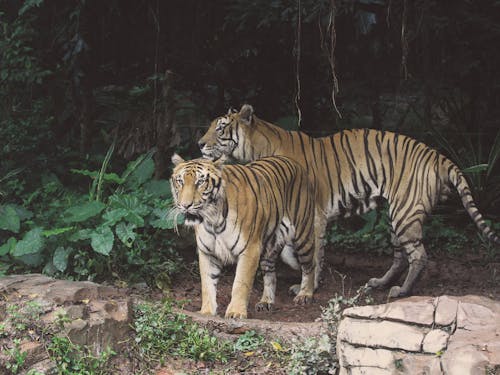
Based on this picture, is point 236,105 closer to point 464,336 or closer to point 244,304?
point 244,304

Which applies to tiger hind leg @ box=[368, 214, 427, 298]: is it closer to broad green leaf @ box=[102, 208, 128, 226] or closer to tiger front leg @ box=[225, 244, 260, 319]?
tiger front leg @ box=[225, 244, 260, 319]

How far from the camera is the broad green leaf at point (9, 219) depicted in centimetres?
649

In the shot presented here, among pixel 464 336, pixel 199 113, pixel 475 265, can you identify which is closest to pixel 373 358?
pixel 464 336

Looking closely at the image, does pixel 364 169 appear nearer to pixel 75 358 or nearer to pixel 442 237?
pixel 442 237

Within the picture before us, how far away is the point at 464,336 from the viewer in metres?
3.91

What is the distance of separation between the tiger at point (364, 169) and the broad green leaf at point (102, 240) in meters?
1.18

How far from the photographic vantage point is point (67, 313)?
15.3ft

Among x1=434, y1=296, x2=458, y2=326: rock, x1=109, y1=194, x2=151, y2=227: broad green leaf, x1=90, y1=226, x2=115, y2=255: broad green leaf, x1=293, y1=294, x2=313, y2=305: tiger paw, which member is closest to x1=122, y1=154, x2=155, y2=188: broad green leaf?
x1=109, y1=194, x2=151, y2=227: broad green leaf

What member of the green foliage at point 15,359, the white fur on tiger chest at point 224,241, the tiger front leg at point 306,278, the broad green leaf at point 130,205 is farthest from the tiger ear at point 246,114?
the green foliage at point 15,359

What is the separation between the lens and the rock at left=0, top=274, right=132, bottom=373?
14.9 feet

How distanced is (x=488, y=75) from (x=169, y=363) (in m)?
5.47

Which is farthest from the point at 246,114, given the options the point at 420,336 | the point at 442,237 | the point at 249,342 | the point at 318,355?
the point at 420,336

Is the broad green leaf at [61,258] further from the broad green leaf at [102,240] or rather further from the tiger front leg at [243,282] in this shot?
the tiger front leg at [243,282]

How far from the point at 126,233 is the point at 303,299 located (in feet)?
4.94
